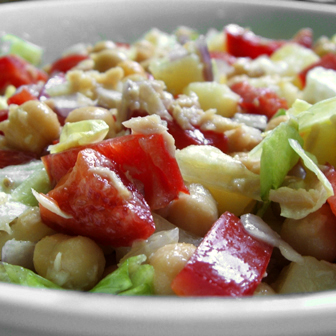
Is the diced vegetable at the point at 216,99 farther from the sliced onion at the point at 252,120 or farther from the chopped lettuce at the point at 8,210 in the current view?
the chopped lettuce at the point at 8,210

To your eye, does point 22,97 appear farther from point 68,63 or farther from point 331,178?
point 331,178

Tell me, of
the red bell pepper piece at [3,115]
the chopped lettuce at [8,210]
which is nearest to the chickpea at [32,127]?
the red bell pepper piece at [3,115]

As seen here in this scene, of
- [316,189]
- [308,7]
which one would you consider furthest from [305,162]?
[308,7]

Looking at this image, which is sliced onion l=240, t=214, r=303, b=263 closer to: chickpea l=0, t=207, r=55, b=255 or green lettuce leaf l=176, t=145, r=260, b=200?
green lettuce leaf l=176, t=145, r=260, b=200

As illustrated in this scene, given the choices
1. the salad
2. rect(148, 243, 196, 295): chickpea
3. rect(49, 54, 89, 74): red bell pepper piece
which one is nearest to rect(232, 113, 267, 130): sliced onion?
the salad

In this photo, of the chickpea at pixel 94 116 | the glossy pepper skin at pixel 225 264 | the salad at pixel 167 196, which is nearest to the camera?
the glossy pepper skin at pixel 225 264

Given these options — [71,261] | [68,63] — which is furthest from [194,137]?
[68,63]

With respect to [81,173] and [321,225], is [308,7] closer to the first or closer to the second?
[321,225]

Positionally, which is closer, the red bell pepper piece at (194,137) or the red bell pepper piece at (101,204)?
the red bell pepper piece at (101,204)
